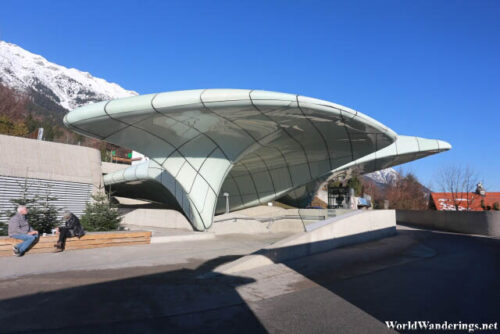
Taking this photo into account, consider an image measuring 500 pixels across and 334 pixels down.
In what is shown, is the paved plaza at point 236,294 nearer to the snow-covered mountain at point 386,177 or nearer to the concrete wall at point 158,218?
the concrete wall at point 158,218

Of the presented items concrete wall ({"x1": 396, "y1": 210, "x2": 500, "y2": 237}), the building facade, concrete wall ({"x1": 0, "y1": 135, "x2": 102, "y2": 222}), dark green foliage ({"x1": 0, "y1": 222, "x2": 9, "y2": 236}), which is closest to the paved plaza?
dark green foliage ({"x1": 0, "y1": 222, "x2": 9, "y2": 236})

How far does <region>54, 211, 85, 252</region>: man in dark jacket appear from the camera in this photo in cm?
941

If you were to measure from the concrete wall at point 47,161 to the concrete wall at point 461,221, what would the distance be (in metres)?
24.5

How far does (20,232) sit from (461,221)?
2327cm

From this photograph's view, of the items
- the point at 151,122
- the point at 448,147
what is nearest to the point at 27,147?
the point at 151,122

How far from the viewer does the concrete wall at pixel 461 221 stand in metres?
17.7

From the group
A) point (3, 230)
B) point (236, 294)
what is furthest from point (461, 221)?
point (3, 230)

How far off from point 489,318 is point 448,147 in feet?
66.7

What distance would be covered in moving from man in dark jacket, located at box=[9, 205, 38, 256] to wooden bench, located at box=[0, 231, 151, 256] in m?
0.28

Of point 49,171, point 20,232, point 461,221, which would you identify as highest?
point 49,171

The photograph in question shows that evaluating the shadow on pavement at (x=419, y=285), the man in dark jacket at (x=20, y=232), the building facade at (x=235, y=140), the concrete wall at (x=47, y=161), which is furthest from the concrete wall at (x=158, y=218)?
the shadow on pavement at (x=419, y=285)

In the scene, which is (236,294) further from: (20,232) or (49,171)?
(49,171)

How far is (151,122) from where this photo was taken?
1422cm

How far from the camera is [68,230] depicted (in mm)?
9828
